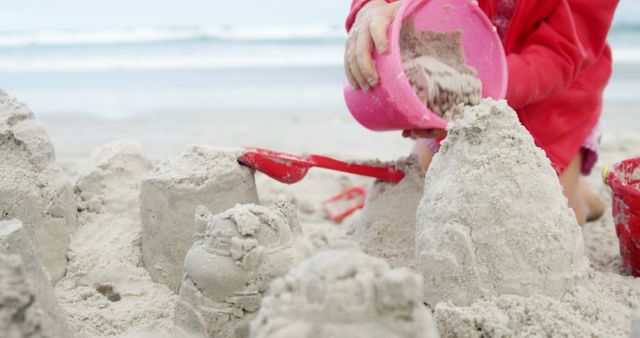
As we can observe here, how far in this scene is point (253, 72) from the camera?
19.4 feet

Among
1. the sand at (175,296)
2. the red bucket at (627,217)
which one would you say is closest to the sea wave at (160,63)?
the sand at (175,296)

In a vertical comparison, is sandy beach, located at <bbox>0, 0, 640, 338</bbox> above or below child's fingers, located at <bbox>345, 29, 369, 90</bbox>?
below

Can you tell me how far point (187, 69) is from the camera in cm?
608

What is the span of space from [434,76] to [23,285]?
3.60ft

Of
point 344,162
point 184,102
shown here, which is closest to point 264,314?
point 344,162

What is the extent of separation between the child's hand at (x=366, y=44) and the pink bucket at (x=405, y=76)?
19 mm

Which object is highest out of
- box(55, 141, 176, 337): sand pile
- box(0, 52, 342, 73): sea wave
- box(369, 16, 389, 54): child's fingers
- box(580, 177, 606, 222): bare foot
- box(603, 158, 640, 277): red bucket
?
box(369, 16, 389, 54): child's fingers

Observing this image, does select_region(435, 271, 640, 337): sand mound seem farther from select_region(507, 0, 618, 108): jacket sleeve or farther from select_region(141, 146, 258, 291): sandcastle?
select_region(507, 0, 618, 108): jacket sleeve

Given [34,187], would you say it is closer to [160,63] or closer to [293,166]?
[293,166]

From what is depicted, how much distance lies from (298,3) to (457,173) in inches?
355

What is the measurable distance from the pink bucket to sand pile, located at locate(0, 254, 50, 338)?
913 mm

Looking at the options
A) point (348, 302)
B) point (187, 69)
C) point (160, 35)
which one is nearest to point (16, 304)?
point (348, 302)

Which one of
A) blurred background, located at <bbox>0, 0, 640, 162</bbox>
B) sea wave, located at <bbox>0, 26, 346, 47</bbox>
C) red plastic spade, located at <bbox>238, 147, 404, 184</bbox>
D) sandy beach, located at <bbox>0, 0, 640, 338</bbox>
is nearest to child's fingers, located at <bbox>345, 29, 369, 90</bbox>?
sandy beach, located at <bbox>0, 0, 640, 338</bbox>

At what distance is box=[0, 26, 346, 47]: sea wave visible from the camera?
25.1 ft
